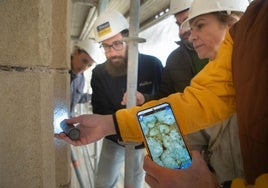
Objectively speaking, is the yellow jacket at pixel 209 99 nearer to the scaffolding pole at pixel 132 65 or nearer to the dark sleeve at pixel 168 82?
the scaffolding pole at pixel 132 65

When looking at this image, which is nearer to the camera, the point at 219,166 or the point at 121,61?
the point at 219,166

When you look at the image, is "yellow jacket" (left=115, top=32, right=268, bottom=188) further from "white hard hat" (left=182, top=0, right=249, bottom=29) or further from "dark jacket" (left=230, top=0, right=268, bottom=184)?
"white hard hat" (left=182, top=0, right=249, bottom=29)

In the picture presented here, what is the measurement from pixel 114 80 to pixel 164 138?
1.49 metres

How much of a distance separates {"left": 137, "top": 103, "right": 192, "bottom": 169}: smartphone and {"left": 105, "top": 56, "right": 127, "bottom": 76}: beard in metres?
1.36

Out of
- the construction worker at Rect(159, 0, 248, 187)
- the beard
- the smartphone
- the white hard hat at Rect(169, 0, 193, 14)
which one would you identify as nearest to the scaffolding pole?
the construction worker at Rect(159, 0, 248, 187)

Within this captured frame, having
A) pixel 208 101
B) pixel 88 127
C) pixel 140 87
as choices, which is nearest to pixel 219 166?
pixel 208 101

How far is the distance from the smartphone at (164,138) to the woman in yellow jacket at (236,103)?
43 mm

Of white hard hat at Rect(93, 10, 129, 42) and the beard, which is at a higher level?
white hard hat at Rect(93, 10, 129, 42)

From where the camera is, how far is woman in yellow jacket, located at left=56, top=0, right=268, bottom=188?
0.70m

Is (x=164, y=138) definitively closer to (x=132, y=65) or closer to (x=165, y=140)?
(x=165, y=140)

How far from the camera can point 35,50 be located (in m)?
0.80

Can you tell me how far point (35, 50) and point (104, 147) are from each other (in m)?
1.68

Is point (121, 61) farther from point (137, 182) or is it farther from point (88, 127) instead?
point (88, 127)

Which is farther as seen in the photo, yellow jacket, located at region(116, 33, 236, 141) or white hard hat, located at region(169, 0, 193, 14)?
white hard hat, located at region(169, 0, 193, 14)
